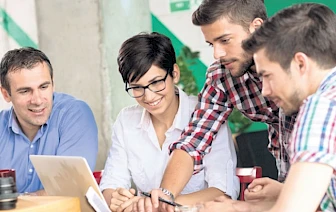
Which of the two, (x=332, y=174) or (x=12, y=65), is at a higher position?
(x=12, y=65)

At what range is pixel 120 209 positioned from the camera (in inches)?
102

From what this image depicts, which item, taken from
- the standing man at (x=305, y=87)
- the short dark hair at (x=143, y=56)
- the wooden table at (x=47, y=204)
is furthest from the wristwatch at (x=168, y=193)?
the standing man at (x=305, y=87)

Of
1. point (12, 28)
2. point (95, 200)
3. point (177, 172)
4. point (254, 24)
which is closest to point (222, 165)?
point (177, 172)

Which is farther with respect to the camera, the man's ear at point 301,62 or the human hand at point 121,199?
the human hand at point 121,199

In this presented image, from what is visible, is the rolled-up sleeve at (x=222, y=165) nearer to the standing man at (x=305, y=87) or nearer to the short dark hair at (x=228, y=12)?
the short dark hair at (x=228, y=12)

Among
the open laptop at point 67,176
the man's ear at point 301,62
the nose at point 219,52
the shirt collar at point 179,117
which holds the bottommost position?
the open laptop at point 67,176

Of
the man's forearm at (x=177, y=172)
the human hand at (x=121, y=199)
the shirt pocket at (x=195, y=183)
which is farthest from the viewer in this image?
the shirt pocket at (x=195, y=183)

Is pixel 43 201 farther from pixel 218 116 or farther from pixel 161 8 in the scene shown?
pixel 161 8

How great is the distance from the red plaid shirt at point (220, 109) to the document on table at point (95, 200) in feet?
2.13

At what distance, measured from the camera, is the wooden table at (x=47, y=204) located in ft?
7.02

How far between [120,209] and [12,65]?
1091 millimetres

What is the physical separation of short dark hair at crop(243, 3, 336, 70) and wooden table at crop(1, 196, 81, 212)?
2.70ft

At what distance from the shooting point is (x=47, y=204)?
7.14 feet

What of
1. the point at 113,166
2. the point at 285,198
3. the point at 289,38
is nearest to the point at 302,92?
the point at 289,38
